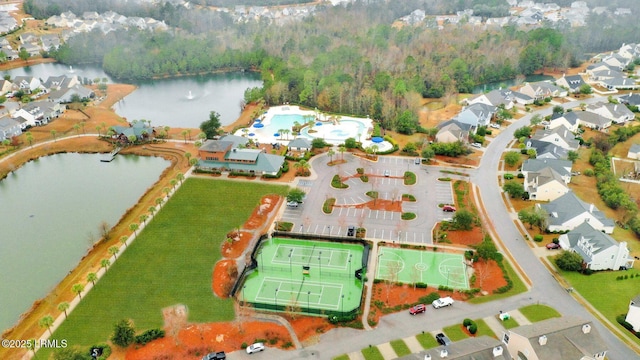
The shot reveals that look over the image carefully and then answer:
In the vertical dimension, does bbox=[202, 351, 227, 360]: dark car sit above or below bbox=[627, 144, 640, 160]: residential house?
below

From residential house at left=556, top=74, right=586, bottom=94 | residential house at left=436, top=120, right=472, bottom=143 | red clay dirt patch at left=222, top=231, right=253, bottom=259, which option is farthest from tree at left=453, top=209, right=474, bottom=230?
residential house at left=556, top=74, right=586, bottom=94

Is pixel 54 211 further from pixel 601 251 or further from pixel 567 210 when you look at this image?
pixel 601 251

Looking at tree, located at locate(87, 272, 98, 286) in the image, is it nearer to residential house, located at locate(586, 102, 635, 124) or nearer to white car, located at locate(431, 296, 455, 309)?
white car, located at locate(431, 296, 455, 309)

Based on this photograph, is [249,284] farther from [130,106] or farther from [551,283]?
[130,106]

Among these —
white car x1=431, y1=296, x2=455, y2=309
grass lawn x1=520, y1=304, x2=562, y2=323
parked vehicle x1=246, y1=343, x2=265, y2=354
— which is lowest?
parked vehicle x1=246, y1=343, x2=265, y2=354

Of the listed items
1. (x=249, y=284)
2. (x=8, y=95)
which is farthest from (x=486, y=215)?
(x=8, y=95)

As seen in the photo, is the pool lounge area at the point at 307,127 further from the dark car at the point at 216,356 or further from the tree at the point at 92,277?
the dark car at the point at 216,356
